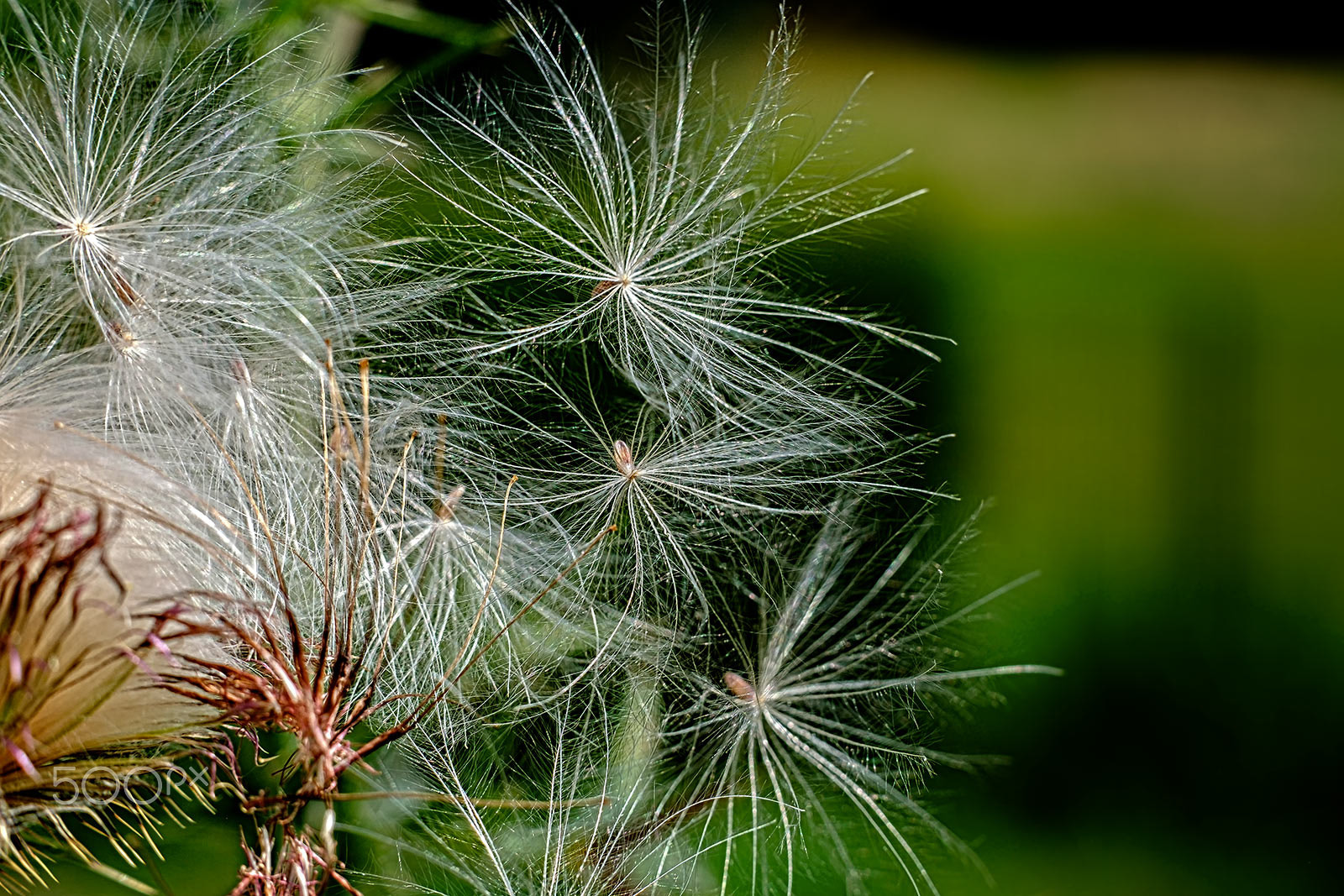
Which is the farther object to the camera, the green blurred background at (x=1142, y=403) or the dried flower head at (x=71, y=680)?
the green blurred background at (x=1142, y=403)

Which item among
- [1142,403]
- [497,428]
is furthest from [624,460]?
[1142,403]

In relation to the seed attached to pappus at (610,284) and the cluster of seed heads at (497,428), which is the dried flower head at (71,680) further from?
the seed attached to pappus at (610,284)

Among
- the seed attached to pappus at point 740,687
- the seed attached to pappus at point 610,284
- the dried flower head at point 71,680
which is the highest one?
the seed attached to pappus at point 610,284

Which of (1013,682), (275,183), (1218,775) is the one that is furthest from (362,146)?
(1218,775)

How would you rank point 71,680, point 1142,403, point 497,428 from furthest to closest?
1. point 1142,403
2. point 497,428
3. point 71,680

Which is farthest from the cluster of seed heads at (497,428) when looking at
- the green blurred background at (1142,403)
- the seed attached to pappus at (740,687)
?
the green blurred background at (1142,403)

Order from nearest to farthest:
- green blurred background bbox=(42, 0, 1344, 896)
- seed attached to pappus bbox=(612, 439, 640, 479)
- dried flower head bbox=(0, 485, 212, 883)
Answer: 1. dried flower head bbox=(0, 485, 212, 883)
2. seed attached to pappus bbox=(612, 439, 640, 479)
3. green blurred background bbox=(42, 0, 1344, 896)

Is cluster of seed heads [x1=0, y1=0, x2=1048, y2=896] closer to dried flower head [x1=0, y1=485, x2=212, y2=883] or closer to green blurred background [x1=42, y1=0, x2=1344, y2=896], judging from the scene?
dried flower head [x1=0, y1=485, x2=212, y2=883]

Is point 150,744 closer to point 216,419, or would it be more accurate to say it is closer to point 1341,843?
point 216,419

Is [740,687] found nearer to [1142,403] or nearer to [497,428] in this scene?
[497,428]

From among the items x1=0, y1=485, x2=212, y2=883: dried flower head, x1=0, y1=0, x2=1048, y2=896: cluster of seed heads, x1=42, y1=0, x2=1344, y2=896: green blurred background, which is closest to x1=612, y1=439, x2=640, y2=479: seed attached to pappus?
x1=0, y1=0, x2=1048, y2=896: cluster of seed heads
